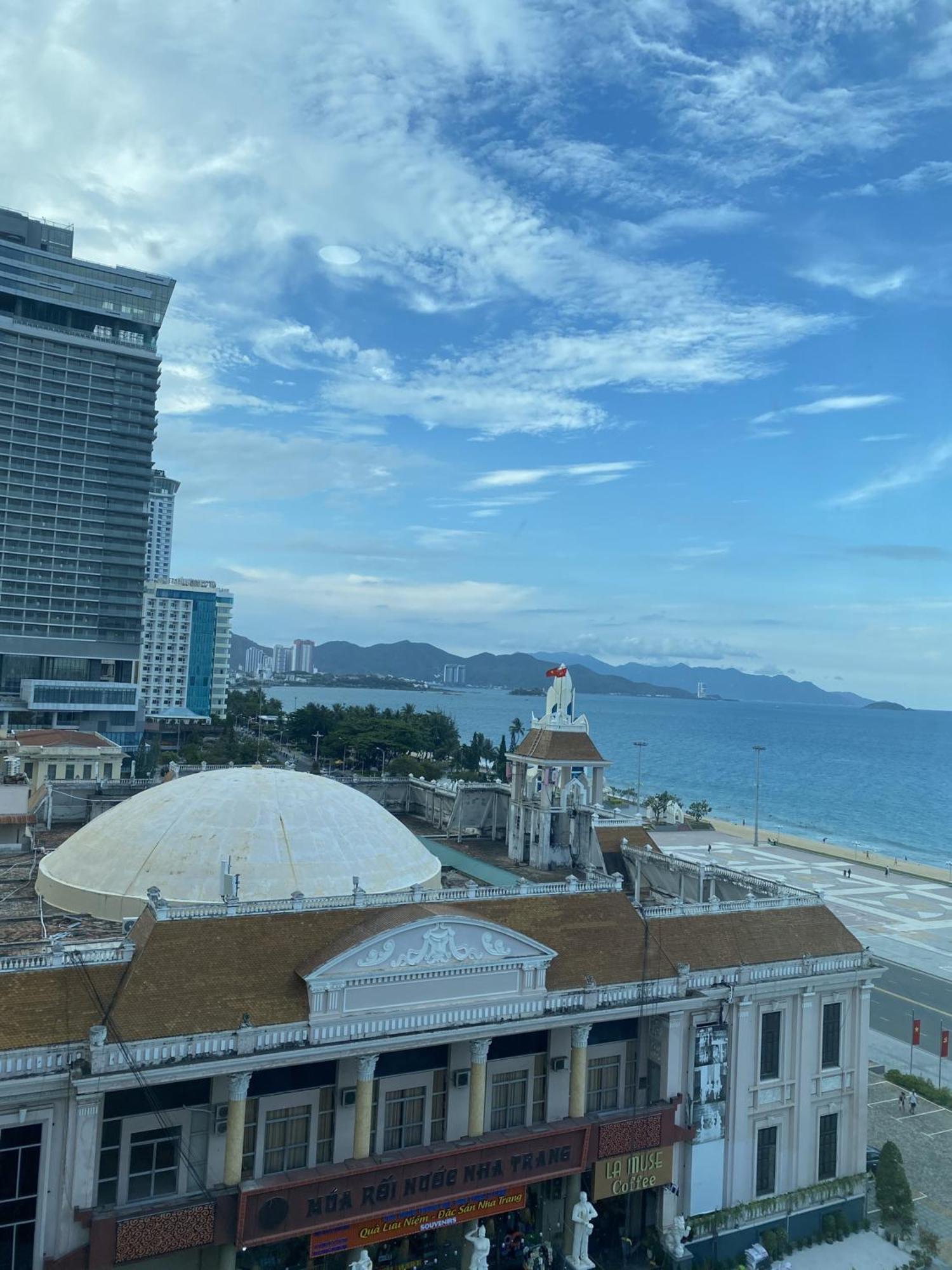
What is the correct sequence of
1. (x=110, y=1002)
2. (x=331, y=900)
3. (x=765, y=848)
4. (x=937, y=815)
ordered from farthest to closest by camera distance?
(x=937, y=815)
(x=765, y=848)
(x=331, y=900)
(x=110, y=1002)

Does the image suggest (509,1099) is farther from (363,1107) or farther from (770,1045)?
(770,1045)

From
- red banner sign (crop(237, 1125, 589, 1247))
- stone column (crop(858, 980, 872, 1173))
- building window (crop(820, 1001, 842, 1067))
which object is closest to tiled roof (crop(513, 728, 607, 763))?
building window (crop(820, 1001, 842, 1067))

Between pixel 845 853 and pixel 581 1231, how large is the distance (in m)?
105

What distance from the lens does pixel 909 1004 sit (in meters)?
60.7

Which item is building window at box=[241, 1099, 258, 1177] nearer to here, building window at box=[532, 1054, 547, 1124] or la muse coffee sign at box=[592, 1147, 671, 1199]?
building window at box=[532, 1054, 547, 1124]


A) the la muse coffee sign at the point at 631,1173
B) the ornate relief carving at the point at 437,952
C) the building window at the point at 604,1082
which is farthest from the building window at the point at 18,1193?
the building window at the point at 604,1082

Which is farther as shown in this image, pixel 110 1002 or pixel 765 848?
pixel 765 848

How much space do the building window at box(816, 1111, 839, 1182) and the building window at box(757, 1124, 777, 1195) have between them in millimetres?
2176

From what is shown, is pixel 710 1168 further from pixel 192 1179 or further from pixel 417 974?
pixel 192 1179

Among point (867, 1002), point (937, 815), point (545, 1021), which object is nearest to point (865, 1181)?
point (867, 1002)

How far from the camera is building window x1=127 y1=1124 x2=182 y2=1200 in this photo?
81.4 ft

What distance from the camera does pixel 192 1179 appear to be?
25328mm

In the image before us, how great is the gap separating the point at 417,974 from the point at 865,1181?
20540 millimetres

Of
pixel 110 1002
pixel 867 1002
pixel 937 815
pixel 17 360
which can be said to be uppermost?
pixel 17 360
